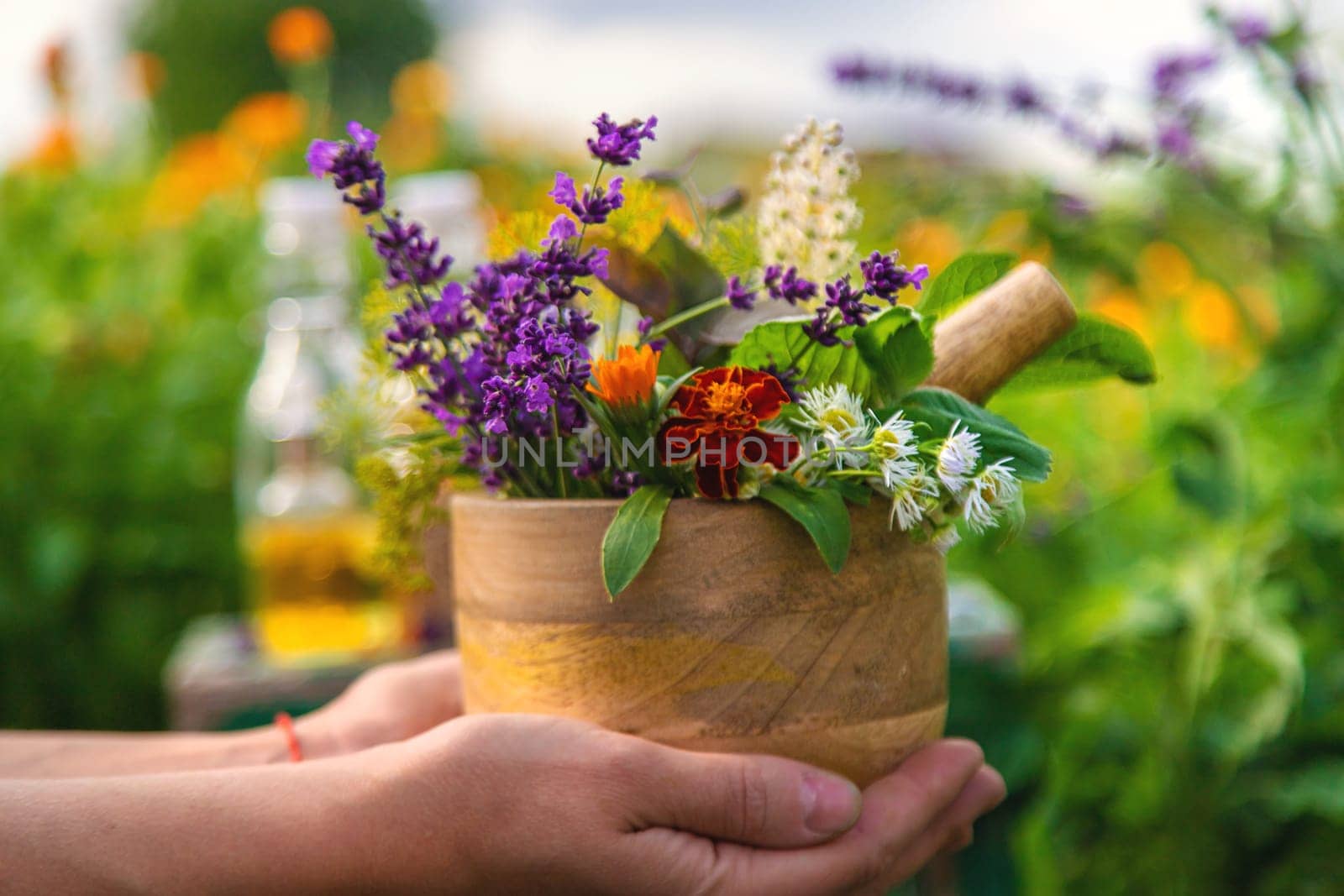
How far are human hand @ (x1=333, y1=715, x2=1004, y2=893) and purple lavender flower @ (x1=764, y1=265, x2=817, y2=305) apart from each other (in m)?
0.24

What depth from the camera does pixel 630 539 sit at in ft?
1.93

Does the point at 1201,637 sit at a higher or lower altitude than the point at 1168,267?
lower

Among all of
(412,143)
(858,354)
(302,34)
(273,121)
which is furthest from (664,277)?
(412,143)

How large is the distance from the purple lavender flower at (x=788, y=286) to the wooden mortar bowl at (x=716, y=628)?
112mm

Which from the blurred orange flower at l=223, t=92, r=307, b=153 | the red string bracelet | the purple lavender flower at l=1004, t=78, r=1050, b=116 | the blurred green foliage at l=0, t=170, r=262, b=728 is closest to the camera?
the red string bracelet

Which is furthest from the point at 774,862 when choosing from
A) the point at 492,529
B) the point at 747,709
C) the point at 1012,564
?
the point at 1012,564

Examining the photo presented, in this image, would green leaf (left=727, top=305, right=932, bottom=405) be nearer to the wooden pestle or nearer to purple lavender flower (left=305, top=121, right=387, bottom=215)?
the wooden pestle

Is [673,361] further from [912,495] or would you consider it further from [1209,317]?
[1209,317]

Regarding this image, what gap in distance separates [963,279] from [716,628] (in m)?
0.26

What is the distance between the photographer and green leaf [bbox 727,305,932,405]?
623 millimetres

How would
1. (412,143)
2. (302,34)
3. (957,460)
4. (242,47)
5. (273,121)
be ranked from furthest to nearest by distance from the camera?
1. (242,47)
2. (412,143)
3. (273,121)
4. (302,34)
5. (957,460)

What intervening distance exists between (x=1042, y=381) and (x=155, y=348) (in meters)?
1.86

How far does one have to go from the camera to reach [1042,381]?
76 centimetres

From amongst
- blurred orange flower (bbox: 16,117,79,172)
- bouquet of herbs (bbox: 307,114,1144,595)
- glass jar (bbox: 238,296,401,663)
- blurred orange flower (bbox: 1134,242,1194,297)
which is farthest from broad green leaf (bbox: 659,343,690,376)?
blurred orange flower (bbox: 16,117,79,172)
